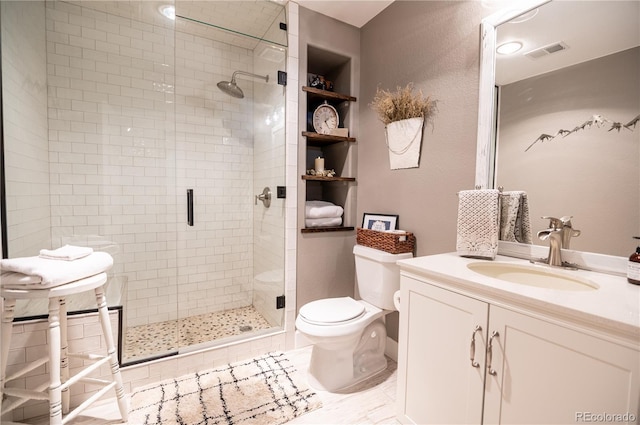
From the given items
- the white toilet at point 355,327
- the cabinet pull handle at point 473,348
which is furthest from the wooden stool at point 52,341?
the cabinet pull handle at point 473,348

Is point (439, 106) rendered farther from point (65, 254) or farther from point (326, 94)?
point (65, 254)

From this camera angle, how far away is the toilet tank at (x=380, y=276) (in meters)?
1.82

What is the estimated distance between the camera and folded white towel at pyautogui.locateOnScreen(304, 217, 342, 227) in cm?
222

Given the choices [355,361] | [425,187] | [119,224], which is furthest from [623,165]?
[119,224]

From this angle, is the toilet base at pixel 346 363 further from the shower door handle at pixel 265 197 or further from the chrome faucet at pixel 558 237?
the shower door handle at pixel 265 197

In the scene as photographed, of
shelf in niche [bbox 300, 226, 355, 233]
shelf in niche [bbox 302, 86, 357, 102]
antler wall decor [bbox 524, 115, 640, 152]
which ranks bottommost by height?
shelf in niche [bbox 300, 226, 355, 233]

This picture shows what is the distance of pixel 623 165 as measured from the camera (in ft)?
3.54

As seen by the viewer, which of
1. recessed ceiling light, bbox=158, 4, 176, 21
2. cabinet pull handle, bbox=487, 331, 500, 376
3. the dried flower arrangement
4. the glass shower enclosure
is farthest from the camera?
recessed ceiling light, bbox=158, 4, 176, 21

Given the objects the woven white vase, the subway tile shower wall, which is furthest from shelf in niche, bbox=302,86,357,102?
the subway tile shower wall

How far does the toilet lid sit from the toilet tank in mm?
125

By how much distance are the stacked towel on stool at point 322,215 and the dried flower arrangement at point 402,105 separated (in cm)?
79

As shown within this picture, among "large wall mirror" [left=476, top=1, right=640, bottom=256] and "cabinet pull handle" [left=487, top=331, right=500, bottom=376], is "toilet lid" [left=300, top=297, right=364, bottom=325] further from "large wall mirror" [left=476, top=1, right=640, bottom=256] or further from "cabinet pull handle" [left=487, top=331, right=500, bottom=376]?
"large wall mirror" [left=476, top=1, right=640, bottom=256]

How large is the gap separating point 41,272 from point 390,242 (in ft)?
5.70

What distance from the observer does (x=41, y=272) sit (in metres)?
1.12
